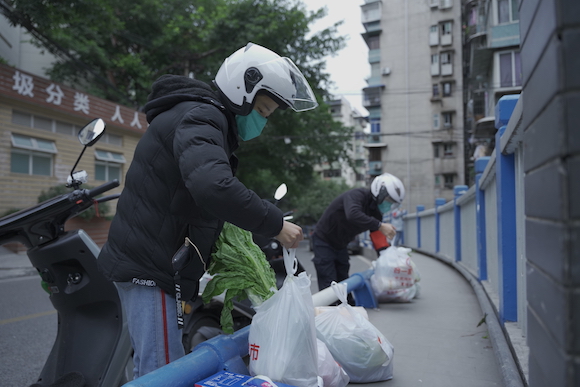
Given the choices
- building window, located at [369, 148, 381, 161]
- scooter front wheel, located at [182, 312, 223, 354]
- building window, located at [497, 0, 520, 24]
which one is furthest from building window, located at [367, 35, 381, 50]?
scooter front wheel, located at [182, 312, 223, 354]

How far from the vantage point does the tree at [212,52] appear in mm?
19859

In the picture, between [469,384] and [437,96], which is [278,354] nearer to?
[469,384]

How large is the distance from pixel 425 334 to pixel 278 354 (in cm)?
258

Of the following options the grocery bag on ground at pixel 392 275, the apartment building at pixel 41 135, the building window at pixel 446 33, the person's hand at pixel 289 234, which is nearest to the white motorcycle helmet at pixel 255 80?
the person's hand at pixel 289 234

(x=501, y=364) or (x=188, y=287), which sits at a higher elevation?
(x=188, y=287)

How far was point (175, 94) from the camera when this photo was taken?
2.02m

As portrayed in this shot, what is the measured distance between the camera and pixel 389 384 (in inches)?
116

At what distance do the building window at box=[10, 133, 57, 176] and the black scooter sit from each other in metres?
13.5

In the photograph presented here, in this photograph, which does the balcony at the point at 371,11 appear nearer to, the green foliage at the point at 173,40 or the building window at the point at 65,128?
the green foliage at the point at 173,40

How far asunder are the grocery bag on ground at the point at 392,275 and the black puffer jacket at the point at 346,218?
0.42 metres

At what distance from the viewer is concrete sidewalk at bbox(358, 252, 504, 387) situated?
120 inches

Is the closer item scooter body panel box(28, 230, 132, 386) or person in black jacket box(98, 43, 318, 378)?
person in black jacket box(98, 43, 318, 378)

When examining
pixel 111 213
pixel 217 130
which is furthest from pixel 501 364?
pixel 111 213

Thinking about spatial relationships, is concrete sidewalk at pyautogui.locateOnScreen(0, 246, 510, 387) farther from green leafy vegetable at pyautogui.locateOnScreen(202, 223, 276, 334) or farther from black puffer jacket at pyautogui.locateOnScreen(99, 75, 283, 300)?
black puffer jacket at pyautogui.locateOnScreen(99, 75, 283, 300)
